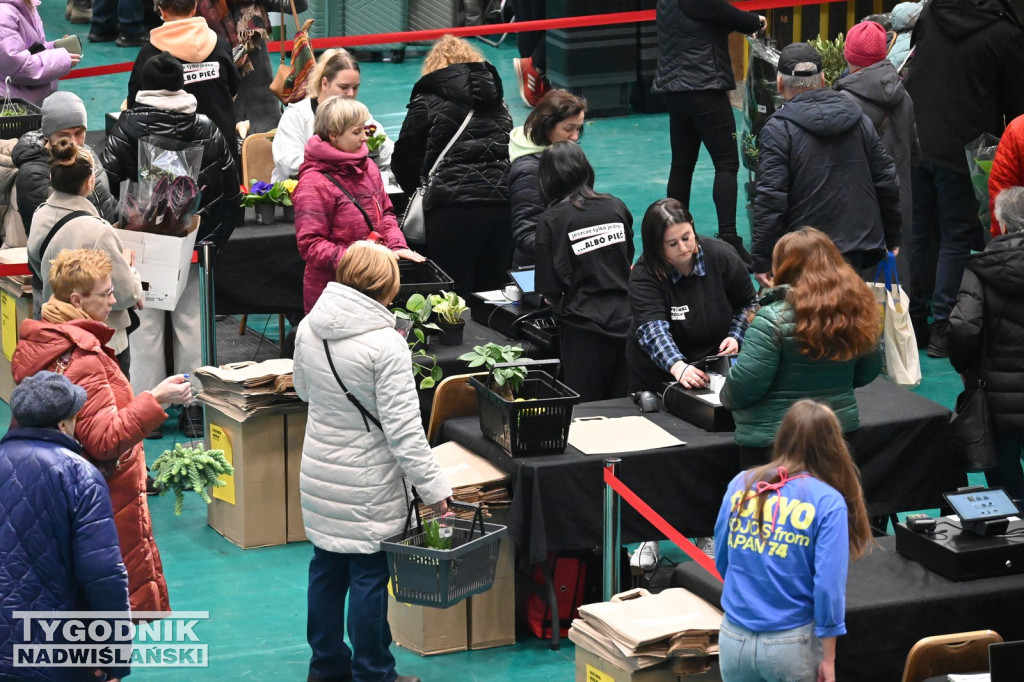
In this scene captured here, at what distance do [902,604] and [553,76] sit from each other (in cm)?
956

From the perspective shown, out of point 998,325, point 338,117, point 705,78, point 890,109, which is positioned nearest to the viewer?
point 998,325

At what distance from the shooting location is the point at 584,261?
6285 mm

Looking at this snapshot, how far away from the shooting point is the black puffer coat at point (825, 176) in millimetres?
6996

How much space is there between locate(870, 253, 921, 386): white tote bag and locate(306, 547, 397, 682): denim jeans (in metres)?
3.25

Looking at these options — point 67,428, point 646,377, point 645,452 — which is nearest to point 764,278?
point 646,377

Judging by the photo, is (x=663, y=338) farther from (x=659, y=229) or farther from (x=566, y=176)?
(x=566, y=176)

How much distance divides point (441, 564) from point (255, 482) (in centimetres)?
176

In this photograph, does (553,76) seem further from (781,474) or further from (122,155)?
(781,474)

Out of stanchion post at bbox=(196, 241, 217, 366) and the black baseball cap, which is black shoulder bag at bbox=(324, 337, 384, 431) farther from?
the black baseball cap

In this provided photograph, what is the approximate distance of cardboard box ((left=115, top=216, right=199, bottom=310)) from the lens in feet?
22.5

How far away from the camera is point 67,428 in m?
4.37

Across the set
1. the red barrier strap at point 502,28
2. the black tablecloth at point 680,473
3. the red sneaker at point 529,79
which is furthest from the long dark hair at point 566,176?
the red sneaker at point 529,79

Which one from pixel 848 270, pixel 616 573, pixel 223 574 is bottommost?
pixel 223 574

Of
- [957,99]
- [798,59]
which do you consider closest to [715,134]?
[957,99]
